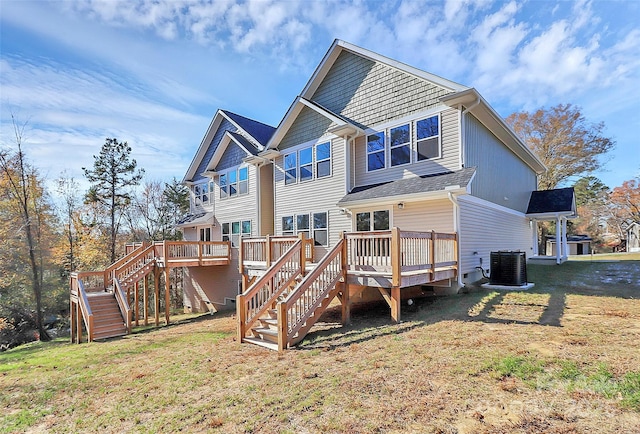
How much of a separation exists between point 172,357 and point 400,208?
8.14 metres

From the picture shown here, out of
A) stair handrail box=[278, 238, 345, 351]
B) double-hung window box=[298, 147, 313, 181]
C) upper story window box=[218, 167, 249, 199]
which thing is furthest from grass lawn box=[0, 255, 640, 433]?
upper story window box=[218, 167, 249, 199]

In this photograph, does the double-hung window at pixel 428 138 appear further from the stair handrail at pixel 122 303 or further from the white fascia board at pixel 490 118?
the stair handrail at pixel 122 303

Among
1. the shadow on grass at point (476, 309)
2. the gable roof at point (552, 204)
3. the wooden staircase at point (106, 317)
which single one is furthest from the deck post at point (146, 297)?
the gable roof at point (552, 204)

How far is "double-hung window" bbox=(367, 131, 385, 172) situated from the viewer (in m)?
12.7

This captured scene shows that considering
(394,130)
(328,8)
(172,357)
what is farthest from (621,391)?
(328,8)

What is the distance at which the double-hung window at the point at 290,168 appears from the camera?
50.0 feet

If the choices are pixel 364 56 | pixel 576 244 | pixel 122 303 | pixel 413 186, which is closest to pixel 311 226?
pixel 413 186

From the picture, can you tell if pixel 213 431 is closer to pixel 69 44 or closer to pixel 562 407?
pixel 562 407

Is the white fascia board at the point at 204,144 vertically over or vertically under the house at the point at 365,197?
over

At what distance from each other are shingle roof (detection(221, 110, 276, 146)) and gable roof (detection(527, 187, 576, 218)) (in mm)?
15222

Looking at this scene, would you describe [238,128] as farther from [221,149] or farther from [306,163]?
[306,163]

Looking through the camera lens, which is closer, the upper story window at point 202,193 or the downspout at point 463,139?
the downspout at point 463,139

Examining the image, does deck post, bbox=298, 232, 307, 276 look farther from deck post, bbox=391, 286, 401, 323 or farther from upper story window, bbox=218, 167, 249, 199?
upper story window, bbox=218, 167, 249, 199

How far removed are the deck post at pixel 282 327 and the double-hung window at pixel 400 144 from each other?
7.52 meters
